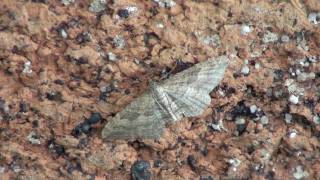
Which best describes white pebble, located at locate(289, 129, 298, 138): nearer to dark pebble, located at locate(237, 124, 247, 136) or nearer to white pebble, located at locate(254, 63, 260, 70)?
dark pebble, located at locate(237, 124, 247, 136)

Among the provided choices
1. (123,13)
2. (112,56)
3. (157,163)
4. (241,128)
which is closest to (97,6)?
(123,13)

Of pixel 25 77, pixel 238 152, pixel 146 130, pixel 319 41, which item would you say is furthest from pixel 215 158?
pixel 25 77

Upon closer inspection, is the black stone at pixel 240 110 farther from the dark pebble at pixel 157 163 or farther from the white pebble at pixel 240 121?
the dark pebble at pixel 157 163

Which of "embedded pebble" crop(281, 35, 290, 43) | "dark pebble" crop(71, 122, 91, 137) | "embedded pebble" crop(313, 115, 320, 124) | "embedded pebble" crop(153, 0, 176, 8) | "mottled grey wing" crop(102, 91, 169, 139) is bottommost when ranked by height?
"dark pebble" crop(71, 122, 91, 137)

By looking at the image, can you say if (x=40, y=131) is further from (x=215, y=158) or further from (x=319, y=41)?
(x=319, y=41)

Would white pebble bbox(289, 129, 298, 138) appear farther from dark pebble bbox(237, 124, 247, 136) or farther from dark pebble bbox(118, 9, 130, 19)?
dark pebble bbox(118, 9, 130, 19)

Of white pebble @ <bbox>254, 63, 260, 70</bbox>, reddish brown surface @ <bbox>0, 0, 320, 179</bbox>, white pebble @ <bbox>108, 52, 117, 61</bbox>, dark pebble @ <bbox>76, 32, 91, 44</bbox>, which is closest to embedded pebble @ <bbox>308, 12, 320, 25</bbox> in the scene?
reddish brown surface @ <bbox>0, 0, 320, 179</bbox>

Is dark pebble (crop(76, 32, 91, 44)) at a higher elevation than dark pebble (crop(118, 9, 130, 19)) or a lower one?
lower

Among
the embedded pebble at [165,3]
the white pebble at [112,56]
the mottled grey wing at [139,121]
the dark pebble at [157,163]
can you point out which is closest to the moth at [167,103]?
the mottled grey wing at [139,121]
